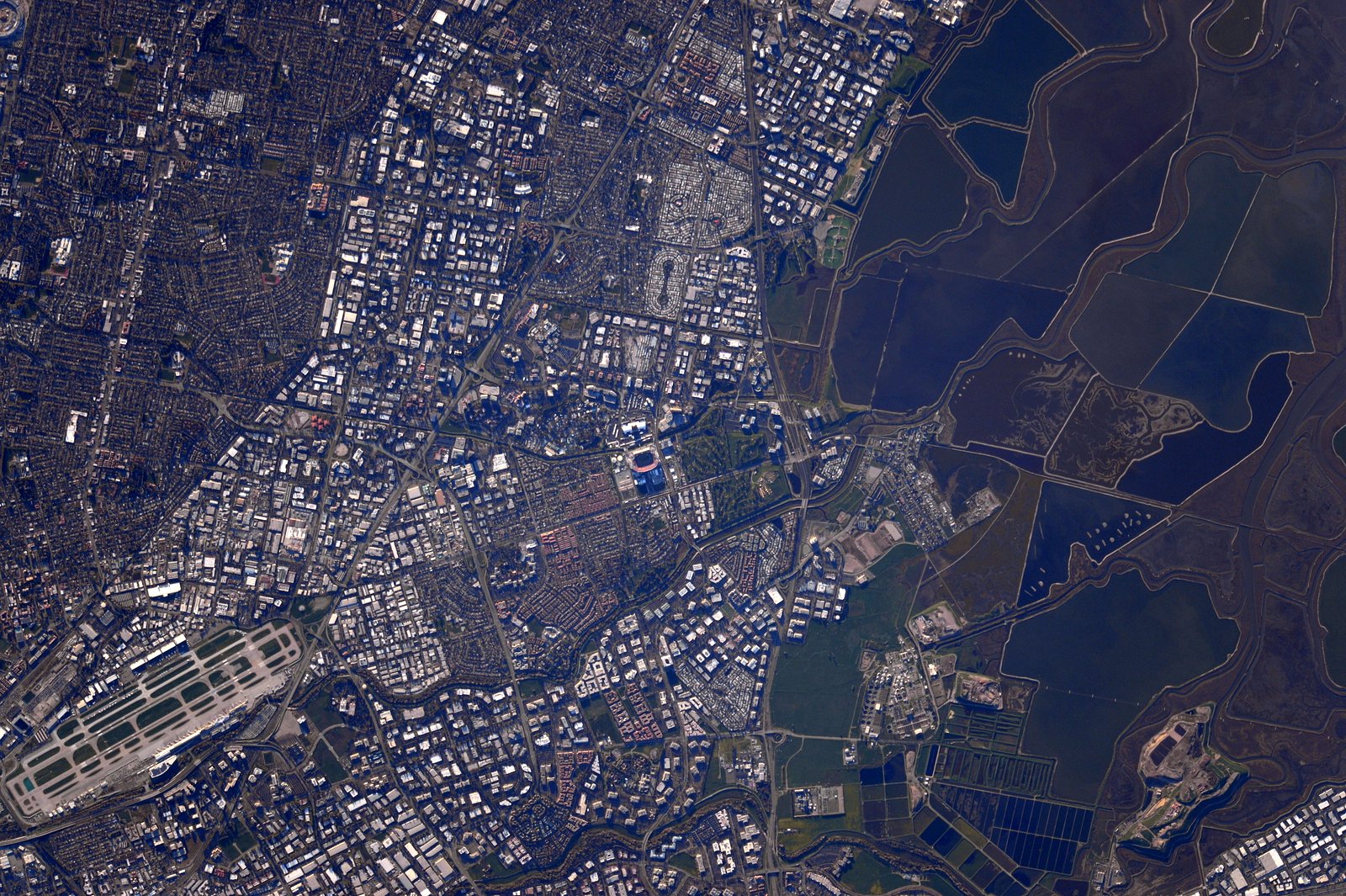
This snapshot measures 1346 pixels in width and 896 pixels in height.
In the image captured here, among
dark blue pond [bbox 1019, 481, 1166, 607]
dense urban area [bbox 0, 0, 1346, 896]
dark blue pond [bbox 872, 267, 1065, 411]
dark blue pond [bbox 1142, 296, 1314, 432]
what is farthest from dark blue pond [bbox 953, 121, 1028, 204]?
dark blue pond [bbox 1019, 481, 1166, 607]

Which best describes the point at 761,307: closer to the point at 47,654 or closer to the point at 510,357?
the point at 510,357

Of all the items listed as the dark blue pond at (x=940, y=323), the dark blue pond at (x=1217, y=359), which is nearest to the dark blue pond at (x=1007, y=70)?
the dark blue pond at (x=940, y=323)

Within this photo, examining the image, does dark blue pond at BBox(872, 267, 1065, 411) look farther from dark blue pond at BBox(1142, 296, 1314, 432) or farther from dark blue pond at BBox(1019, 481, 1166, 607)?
dark blue pond at BBox(1019, 481, 1166, 607)

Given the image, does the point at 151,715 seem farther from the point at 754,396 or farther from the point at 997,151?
the point at 997,151

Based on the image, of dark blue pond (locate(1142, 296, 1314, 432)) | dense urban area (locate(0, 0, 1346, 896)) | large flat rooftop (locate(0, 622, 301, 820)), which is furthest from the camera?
dark blue pond (locate(1142, 296, 1314, 432))

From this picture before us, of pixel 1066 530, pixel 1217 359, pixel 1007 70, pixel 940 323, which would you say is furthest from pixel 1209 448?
pixel 1007 70
